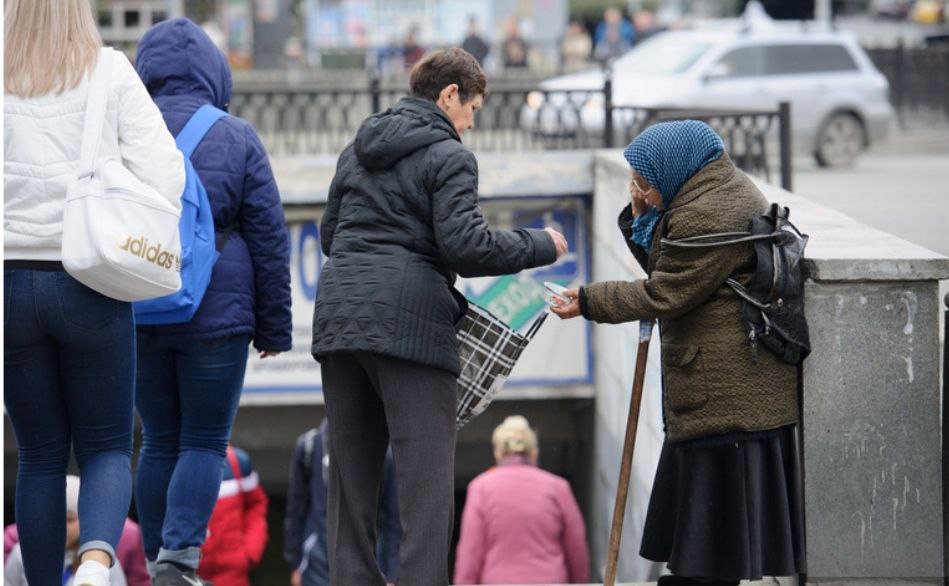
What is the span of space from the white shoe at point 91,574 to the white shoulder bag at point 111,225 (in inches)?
28.3

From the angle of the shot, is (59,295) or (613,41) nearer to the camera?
(59,295)

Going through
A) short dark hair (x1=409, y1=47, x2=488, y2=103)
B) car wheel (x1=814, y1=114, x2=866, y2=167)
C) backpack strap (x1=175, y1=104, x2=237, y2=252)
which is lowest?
backpack strap (x1=175, y1=104, x2=237, y2=252)

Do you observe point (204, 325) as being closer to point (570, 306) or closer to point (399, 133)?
point (399, 133)

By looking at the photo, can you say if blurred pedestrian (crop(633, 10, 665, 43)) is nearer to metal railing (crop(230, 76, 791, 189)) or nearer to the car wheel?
the car wheel

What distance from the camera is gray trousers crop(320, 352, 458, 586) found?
413 cm

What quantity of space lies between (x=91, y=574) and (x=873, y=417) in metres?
2.35

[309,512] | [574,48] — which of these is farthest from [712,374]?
[574,48]

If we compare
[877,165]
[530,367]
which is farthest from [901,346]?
[877,165]

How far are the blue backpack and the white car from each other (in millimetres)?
13765

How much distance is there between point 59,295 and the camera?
3934mm

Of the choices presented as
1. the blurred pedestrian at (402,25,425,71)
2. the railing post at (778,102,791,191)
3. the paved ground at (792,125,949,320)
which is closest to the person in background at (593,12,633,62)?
the blurred pedestrian at (402,25,425,71)

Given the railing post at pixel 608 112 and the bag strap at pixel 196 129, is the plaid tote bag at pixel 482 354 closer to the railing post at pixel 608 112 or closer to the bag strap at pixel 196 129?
the bag strap at pixel 196 129

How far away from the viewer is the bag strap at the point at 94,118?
12.9 feet

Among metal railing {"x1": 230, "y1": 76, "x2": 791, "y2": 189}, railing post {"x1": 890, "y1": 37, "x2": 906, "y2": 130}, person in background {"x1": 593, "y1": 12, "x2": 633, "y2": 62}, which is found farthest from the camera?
person in background {"x1": 593, "y1": 12, "x2": 633, "y2": 62}
